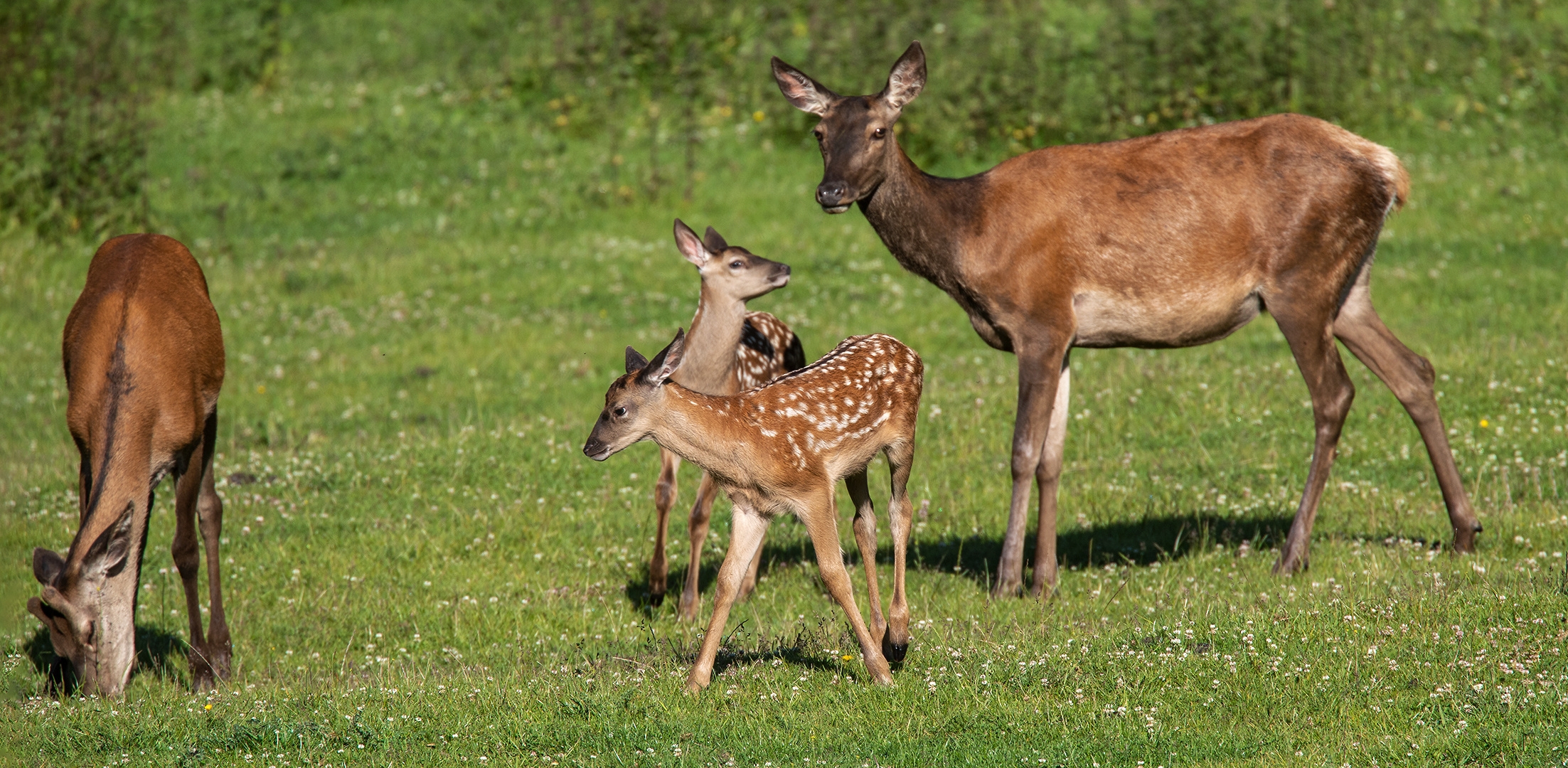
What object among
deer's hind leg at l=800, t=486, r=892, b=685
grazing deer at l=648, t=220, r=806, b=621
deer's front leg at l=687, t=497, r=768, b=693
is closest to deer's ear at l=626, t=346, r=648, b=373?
deer's front leg at l=687, t=497, r=768, b=693

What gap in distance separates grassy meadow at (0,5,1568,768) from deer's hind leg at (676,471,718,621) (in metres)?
0.20

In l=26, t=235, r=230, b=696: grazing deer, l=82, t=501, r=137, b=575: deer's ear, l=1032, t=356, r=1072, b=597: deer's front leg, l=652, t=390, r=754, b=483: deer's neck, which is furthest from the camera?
→ l=1032, t=356, r=1072, b=597: deer's front leg

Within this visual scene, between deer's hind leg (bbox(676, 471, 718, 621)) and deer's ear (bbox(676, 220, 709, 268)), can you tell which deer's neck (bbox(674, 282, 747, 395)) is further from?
deer's hind leg (bbox(676, 471, 718, 621))

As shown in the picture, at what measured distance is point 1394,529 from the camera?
8.50 m

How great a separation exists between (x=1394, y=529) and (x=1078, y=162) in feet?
9.54

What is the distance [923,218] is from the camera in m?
7.88

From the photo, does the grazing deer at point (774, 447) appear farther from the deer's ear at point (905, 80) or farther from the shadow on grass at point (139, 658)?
the shadow on grass at point (139, 658)

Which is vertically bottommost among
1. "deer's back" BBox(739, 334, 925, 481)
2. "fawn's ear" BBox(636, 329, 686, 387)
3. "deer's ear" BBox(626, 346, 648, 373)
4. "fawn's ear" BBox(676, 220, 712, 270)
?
"deer's back" BBox(739, 334, 925, 481)

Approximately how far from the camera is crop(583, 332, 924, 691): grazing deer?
6086mm

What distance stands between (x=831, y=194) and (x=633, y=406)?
6.03ft

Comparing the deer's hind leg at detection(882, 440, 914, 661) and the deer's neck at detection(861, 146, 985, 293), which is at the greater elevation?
the deer's neck at detection(861, 146, 985, 293)

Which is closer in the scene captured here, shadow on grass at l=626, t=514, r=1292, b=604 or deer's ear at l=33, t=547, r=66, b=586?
deer's ear at l=33, t=547, r=66, b=586

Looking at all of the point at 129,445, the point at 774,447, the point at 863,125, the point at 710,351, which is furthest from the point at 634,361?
the point at 129,445

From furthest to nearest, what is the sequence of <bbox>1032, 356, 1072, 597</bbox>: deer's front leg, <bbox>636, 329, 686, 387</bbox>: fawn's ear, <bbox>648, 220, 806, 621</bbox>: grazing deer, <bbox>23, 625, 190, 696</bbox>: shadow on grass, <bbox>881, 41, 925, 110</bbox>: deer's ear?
<bbox>648, 220, 806, 621</bbox>: grazing deer
<bbox>1032, 356, 1072, 597</bbox>: deer's front leg
<bbox>881, 41, 925, 110</bbox>: deer's ear
<bbox>23, 625, 190, 696</bbox>: shadow on grass
<bbox>636, 329, 686, 387</bbox>: fawn's ear
